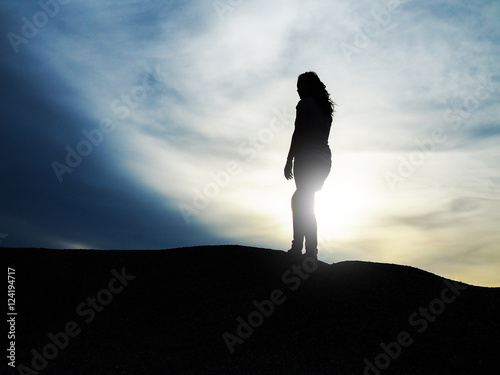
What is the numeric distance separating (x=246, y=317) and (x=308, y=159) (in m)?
2.92

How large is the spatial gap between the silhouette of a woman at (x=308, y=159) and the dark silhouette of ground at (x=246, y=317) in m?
0.73

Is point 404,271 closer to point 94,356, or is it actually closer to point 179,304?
point 179,304

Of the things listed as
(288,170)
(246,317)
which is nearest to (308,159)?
(288,170)

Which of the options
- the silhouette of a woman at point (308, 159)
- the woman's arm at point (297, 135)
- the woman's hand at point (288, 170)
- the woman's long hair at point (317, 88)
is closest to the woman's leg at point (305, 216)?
the silhouette of a woman at point (308, 159)

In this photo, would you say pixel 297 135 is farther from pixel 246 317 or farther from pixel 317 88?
pixel 246 317

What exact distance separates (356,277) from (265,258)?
1853 mm

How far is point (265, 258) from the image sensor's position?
30.0 feet

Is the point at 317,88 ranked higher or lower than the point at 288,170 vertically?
higher

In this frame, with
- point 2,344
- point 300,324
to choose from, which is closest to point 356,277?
point 300,324

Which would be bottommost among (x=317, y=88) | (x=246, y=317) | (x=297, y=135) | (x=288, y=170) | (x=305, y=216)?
(x=246, y=317)

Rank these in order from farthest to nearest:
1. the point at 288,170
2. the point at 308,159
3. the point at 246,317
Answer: the point at 288,170, the point at 308,159, the point at 246,317

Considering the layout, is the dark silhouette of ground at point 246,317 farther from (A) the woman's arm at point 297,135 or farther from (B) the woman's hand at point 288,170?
(A) the woman's arm at point 297,135

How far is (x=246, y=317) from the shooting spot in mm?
7340

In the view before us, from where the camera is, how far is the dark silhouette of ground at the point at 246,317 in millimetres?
6301
